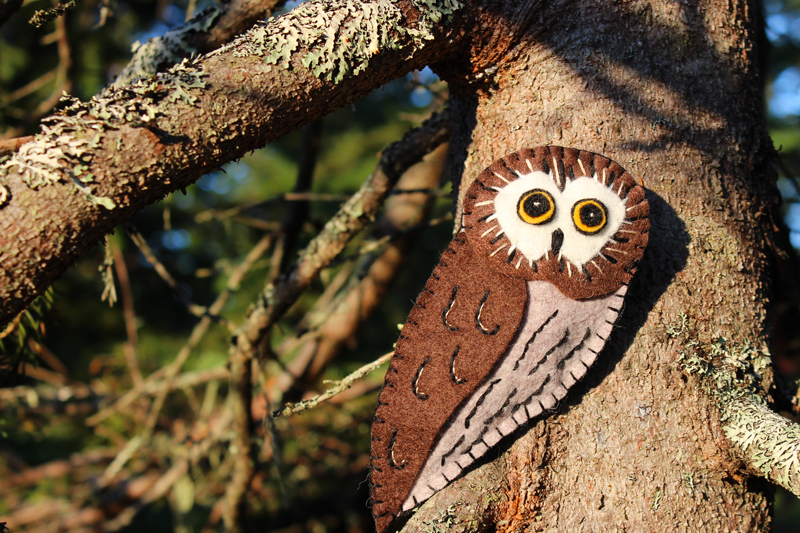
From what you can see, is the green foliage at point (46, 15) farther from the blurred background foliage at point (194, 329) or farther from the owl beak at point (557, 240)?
the owl beak at point (557, 240)

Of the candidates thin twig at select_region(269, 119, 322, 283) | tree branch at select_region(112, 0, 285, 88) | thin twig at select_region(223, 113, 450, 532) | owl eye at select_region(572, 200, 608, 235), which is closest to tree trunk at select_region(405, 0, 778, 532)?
owl eye at select_region(572, 200, 608, 235)

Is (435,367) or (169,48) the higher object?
(169,48)

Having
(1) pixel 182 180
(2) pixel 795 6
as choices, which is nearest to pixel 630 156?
(1) pixel 182 180

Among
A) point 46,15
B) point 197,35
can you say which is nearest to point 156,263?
point 197,35

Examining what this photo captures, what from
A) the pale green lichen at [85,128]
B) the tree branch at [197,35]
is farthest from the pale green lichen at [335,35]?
the tree branch at [197,35]

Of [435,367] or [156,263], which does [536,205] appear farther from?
[156,263]

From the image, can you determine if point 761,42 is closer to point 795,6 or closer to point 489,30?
point 489,30
